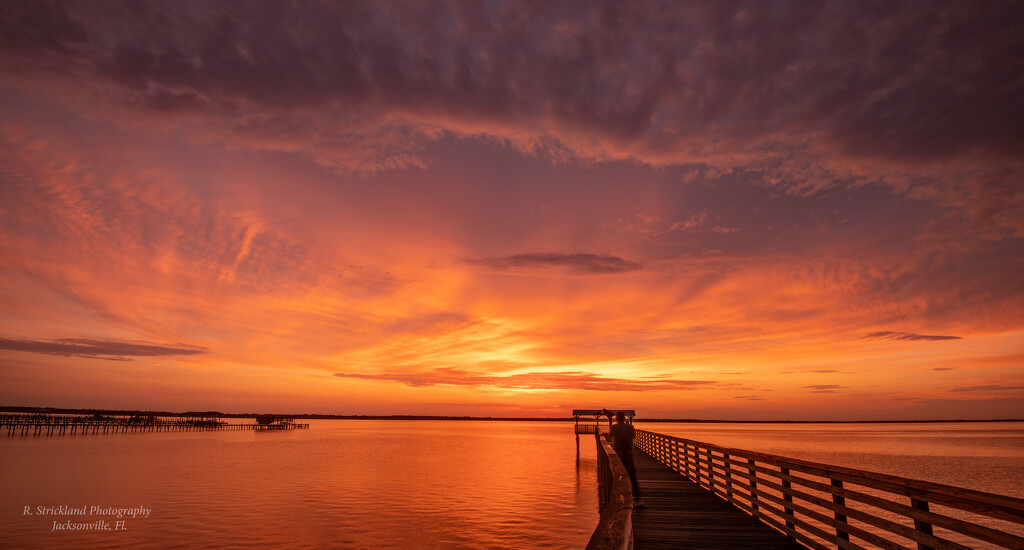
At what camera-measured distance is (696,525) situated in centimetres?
970

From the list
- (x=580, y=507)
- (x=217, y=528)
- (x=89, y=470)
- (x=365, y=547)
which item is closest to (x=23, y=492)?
(x=89, y=470)

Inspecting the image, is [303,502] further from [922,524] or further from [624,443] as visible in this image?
[922,524]

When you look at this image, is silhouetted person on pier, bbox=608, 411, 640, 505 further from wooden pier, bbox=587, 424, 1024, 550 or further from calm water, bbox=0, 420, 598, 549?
calm water, bbox=0, 420, 598, 549

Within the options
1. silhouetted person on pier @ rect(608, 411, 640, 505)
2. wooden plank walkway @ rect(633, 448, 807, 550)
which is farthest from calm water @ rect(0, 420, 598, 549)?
silhouetted person on pier @ rect(608, 411, 640, 505)

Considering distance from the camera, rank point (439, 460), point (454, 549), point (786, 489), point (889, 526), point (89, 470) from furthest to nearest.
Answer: point (439, 460) < point (89, 470) < point (454, 549) < point (786, 489) < point (889, 526)

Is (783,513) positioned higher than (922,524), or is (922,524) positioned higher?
(922,524)

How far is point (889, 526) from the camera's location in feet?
18.4

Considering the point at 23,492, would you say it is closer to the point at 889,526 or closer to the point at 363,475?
the point at 363,475

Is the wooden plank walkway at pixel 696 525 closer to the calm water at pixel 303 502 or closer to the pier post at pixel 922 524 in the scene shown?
the pier post at pixel 922 524

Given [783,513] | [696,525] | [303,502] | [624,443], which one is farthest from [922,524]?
[303,502]

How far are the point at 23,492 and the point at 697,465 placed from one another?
2804 cm

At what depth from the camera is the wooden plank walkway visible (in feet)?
27.2

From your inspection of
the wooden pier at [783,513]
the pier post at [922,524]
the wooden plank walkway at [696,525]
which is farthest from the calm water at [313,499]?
the pier post at [922,524]

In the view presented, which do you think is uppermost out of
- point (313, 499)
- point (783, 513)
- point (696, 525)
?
point (783, 513)
